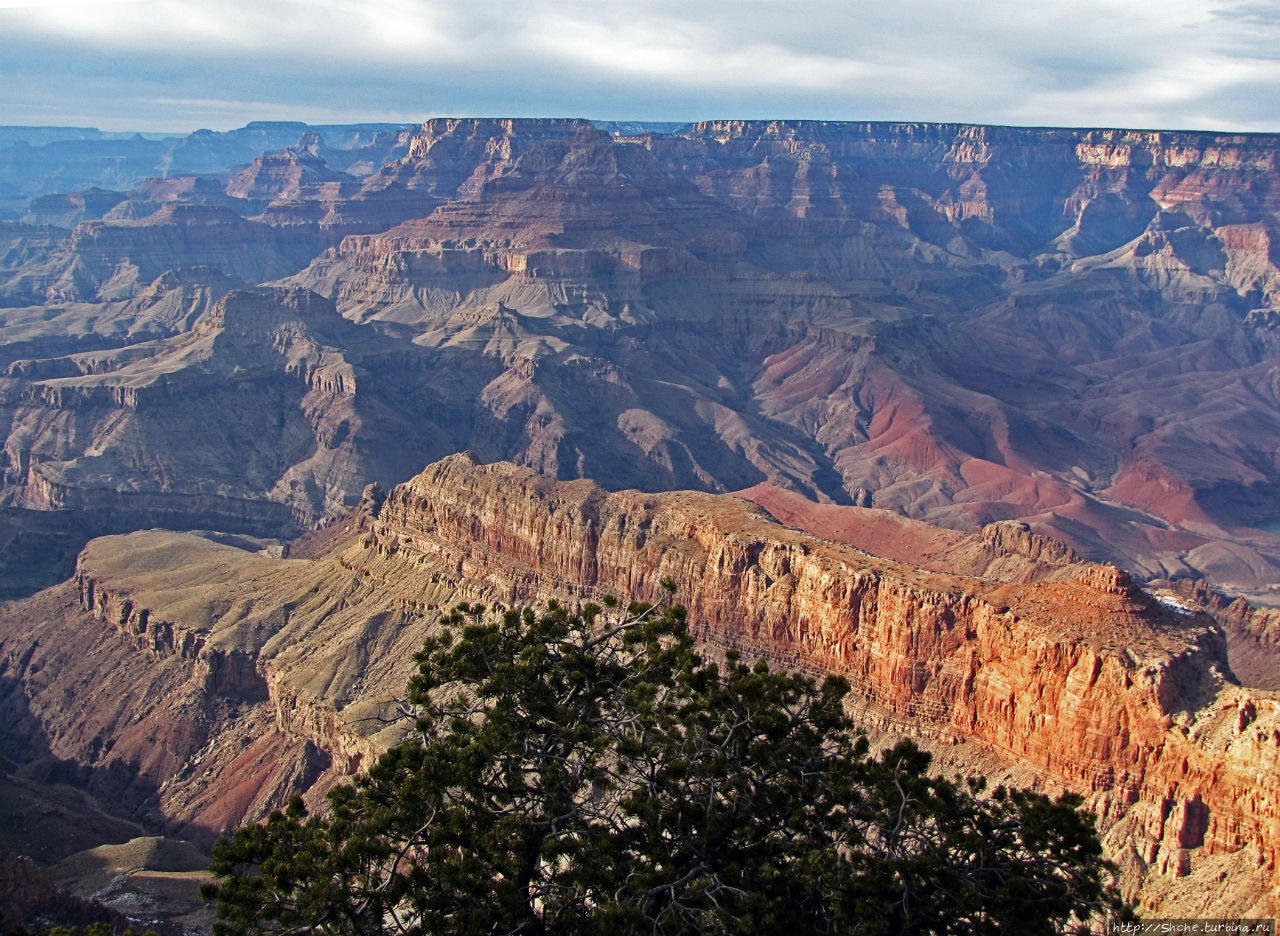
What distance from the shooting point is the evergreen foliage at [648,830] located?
21.8m

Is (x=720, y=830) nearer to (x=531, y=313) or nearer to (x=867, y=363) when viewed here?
(x=867, y=363)

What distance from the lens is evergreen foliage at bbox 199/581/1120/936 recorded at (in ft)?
71.4

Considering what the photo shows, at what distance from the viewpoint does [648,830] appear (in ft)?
76.2

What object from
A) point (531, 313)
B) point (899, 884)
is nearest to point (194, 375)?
point (531, 313)

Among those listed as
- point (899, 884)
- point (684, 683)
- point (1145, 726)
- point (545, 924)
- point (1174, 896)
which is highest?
point (684, 683)

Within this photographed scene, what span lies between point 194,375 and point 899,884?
5150 inches

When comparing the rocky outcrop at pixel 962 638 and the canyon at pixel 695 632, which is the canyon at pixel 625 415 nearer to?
the canyon at pixel 695 632

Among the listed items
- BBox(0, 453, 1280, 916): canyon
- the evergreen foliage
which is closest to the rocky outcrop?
BBox(0, 453, 1280, 916): canyon

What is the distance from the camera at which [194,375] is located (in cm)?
13488

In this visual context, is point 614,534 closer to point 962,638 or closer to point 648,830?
point 962,638

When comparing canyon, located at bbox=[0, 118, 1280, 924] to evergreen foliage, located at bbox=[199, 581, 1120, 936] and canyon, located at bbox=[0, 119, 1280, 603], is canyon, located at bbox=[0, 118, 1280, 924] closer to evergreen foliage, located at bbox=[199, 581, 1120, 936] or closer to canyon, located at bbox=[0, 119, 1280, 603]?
canyon, located at bbox=[0, 119, 1280, 603]

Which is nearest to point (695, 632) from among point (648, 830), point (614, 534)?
point (614, 534)

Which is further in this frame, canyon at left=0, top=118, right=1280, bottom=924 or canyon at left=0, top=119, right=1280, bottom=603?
canyon at left=0, top=119, right=1280, bottom=603

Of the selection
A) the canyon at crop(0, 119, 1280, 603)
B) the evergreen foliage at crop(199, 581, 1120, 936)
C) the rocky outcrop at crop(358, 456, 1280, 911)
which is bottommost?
the canyon at crop(0, 119, 1280, 603)
